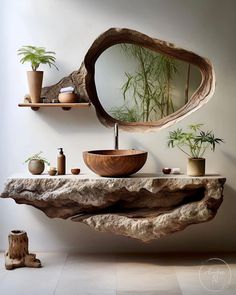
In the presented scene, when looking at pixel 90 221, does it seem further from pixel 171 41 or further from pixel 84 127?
pixel 171 41

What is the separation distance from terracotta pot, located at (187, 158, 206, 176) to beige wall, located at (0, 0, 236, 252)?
10.0 inches

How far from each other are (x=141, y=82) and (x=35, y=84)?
0.93m

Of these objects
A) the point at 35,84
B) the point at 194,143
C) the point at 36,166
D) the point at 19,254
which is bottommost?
the point at 19,254

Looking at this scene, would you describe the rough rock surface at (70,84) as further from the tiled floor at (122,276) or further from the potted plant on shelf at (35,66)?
the tiled floor at (122,276)

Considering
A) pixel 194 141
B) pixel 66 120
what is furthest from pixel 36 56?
pixel 194 141

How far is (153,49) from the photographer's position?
3.68 meters

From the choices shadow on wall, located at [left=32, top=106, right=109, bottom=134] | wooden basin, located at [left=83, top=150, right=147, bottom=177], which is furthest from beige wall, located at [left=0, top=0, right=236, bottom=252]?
wooden basin, located at [left=83, top=150, right=147, bottom=177]

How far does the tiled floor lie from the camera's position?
2.85m

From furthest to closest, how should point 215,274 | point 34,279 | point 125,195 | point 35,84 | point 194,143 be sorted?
point 194,143 → point 35,84 → point 125,195 → point 215,274 → point 34,279

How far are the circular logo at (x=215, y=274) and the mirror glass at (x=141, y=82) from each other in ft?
4.31

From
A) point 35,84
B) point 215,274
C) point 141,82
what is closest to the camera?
point 215,274

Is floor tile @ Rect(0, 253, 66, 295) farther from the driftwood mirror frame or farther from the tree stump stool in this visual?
the driftwood mirror frame

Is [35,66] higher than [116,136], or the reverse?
[35,66]

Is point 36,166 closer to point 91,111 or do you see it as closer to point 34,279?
point 91,111
